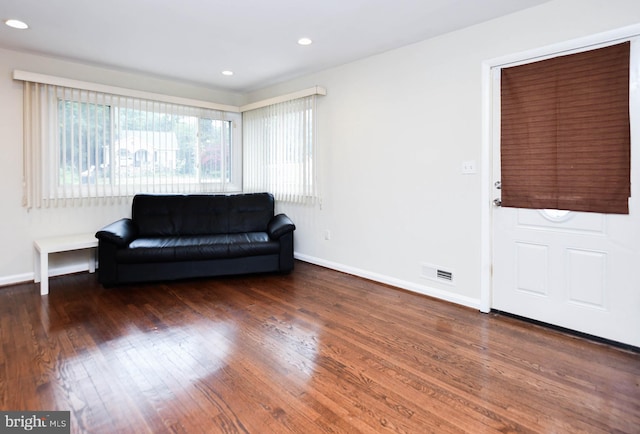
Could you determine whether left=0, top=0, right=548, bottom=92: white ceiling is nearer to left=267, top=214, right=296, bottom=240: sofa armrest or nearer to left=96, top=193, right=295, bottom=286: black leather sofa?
left=96, top=193, right=295, bottom=286: black leather sofa

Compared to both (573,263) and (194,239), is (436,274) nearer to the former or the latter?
(573,263)

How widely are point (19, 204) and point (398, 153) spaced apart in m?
4.09

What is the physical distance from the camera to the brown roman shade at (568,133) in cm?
239

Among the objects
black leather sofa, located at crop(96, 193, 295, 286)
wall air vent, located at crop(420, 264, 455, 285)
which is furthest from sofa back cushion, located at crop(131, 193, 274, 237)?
wall air vent, located at crop(420, 264, 455, 285)

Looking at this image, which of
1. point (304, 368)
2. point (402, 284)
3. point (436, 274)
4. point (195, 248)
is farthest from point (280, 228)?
point (304, 368)

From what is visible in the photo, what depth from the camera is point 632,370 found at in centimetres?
213

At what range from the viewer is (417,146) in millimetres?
3502

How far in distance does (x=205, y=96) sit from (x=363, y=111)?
2.63 m

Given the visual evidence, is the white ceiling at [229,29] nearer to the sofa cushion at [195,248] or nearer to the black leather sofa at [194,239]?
the black leather sofa at [194,239]

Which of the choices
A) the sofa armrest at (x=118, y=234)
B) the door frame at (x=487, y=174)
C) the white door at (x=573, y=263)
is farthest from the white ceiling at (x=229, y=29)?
the sofa armrest at (x=118, y=234)

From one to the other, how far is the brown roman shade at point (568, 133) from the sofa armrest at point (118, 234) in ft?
12.0

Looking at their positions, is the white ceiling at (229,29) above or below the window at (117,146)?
above

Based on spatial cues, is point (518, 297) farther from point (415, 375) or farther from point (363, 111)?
point (363, 111)

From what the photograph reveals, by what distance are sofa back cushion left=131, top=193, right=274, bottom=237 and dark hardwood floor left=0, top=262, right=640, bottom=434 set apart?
1260 mm
